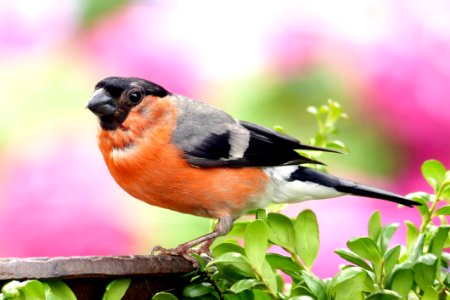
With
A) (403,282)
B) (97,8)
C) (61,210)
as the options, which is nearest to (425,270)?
(403,282)

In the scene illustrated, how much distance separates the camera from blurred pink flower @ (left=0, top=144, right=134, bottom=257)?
5.85ft

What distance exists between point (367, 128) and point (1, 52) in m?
1.02

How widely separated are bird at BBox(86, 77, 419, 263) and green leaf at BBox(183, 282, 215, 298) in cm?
39

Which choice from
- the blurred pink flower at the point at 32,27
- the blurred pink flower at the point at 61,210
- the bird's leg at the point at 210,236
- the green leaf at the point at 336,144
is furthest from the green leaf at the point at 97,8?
the green leaf at the point at 336,144

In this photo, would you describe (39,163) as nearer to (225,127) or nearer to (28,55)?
(28,55)

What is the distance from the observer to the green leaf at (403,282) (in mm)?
646

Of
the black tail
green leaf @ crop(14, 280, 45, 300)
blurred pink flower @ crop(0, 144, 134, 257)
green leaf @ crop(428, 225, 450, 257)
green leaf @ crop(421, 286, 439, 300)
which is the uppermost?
green leaf @ crop(428, 225, 450, 257)

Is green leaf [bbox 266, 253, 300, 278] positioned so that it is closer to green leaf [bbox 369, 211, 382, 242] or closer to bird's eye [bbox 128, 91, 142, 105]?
green leaf [bbox 369, 211, 382, 242]

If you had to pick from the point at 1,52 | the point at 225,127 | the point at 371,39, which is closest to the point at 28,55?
the point at 1,52

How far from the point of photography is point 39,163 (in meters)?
1.89

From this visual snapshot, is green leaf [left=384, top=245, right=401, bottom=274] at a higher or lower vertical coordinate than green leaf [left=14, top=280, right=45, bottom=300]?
higher

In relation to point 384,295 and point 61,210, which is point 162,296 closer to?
point 384,295

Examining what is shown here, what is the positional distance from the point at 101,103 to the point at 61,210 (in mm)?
760

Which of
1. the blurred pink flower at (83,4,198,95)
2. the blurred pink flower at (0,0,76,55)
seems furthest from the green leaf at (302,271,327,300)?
the blurred pink flower at (0,0,76,55)
